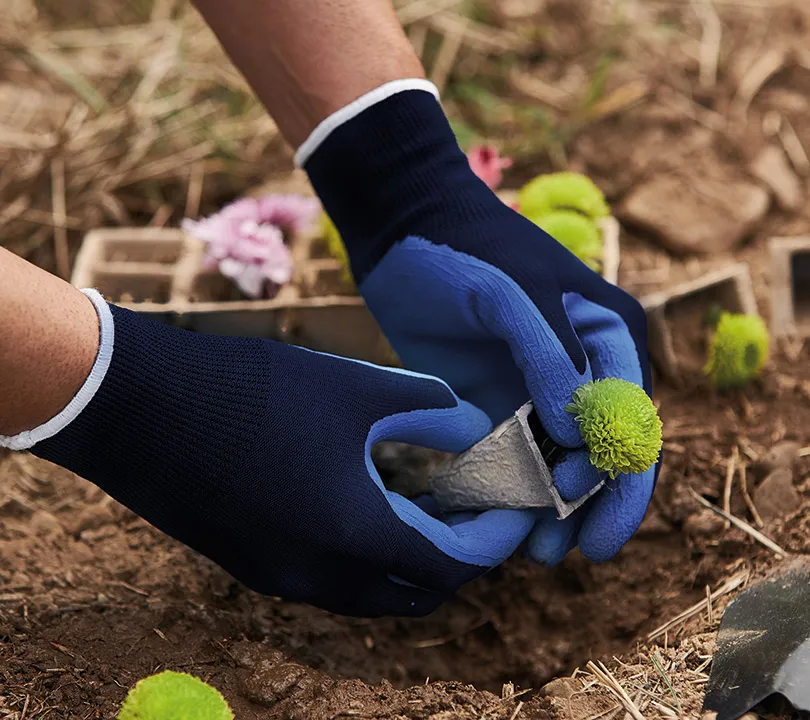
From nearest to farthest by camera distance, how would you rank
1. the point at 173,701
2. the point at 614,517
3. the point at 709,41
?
the point at 173,701
the point at 614,517
the point at 709,41

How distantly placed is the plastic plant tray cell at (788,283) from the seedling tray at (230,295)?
0.87m

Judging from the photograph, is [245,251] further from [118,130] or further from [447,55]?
[447,55]

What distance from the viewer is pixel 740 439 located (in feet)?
6.07

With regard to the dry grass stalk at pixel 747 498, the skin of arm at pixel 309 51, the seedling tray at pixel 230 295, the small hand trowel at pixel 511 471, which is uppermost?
the skin of arm at pixel 309 51

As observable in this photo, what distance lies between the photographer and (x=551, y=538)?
1.53 m

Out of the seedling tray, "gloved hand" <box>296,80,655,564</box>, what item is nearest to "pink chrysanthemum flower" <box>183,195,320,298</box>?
the seedling tray

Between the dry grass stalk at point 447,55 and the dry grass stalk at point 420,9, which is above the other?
the dry grass stalk at point 420,9

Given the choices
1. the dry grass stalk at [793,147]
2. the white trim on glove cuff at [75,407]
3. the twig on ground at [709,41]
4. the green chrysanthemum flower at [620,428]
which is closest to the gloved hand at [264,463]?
the white trim on glove cuff at [75,407]

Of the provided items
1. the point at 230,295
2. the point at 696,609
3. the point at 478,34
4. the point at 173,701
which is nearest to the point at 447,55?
the point at 478,34

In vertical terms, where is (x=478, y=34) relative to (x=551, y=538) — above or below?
above

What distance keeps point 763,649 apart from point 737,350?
698mm

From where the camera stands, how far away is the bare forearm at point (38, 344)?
4.06 feet

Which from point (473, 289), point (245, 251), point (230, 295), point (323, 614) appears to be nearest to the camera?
point (473, 289)

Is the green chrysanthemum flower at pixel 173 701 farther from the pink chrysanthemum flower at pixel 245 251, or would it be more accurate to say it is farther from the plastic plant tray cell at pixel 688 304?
the plastic plant tray cell at pixel 688 304
